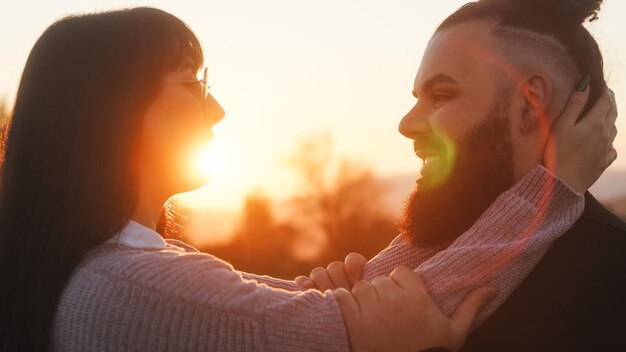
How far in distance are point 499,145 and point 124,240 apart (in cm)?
157

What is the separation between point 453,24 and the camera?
3391 mm

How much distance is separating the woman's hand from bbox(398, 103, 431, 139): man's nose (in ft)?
1.81

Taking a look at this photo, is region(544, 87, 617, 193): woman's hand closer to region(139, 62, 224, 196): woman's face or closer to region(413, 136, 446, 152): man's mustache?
region(413, 136, 446, 152): man's mustache

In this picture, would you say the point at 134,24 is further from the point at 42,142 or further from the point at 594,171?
the point at 594,171

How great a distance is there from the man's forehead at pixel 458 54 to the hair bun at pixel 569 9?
241 millimetres

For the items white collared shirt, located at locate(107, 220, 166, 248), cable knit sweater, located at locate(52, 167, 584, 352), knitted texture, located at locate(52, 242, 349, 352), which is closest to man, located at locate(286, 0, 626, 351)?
cable knit sweater, located at locate(52, 167, 584, 352)

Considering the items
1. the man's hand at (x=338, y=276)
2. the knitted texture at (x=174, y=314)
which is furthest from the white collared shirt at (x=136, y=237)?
the man's hand at (x=338, y=276)

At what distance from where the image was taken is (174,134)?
8.93ft

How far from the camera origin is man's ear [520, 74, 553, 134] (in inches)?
123

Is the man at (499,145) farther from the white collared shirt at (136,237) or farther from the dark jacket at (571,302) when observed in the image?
the white collared shirt at (136,237)

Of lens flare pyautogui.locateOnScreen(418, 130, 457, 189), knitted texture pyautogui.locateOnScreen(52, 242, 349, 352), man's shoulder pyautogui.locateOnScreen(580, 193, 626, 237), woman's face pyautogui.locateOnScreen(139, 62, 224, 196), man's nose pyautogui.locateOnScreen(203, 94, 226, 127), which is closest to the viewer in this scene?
knitted texture pyautogui.locateOnScreen(52, 242, 349, 352)

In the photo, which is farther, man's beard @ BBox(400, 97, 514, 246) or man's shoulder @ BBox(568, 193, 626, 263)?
man's beard @ BBox(400, 97, 514, 246)

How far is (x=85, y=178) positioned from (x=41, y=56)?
485 mm

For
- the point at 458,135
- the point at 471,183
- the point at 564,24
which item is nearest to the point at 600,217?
the point at 471,183
